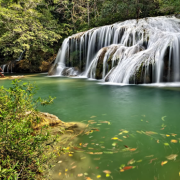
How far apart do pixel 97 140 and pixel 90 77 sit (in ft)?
36.3

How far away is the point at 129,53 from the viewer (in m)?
11.3

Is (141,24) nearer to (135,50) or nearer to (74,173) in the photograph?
(135,50)

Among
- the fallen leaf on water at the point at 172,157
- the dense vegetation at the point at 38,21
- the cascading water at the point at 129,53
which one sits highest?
the dense vegetation at the point at 38,21

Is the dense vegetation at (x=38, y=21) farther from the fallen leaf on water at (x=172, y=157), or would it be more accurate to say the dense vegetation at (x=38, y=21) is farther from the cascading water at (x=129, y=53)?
the fallen leaf on water at (x=172, y=157)

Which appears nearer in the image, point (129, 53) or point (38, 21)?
point (129, 53)

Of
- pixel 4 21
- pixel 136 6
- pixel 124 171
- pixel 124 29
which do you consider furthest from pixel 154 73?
pixel 4 21

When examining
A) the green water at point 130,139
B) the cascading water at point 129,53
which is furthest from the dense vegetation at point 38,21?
the green water at point 130,139

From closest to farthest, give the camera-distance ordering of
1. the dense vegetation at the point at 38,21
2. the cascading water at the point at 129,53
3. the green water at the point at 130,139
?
1. the green water at the point at 130,139
2. the cascading water at the point at 129,53
3. the dense vegetation at the point at 38,21

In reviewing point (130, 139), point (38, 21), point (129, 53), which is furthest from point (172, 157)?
point (38, 21)

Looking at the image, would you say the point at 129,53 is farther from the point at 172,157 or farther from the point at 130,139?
the point at 172,157

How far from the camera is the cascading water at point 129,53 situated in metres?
9.52

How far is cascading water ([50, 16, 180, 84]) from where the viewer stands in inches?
375

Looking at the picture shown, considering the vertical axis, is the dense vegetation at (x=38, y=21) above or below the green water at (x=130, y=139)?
above

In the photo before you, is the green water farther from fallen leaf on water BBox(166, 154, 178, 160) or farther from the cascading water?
the cascading water
